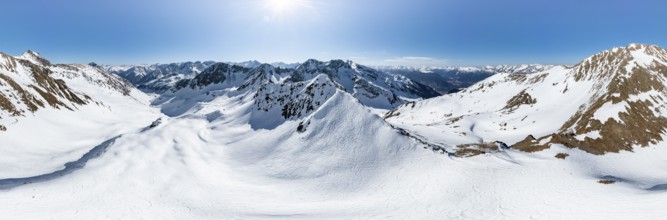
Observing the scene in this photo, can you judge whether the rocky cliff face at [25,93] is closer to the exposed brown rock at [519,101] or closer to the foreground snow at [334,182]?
the foreground snow at [334,182]

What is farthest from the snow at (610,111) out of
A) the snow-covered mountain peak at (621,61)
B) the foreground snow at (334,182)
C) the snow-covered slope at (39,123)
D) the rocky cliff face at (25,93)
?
the rocky cliff face at (25,93)

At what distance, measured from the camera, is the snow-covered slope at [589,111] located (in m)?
99.4

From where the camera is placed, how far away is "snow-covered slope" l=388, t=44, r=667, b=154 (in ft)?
326

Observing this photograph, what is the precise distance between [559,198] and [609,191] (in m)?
7.97

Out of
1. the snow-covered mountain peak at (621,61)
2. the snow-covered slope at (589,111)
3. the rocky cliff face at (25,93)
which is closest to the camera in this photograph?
the snow-covered slope at (589,111)

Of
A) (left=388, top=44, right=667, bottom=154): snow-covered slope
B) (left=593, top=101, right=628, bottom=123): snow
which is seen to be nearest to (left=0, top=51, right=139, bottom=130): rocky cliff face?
(left=388, top=44, right=667, bottom=154): snow-covered slope

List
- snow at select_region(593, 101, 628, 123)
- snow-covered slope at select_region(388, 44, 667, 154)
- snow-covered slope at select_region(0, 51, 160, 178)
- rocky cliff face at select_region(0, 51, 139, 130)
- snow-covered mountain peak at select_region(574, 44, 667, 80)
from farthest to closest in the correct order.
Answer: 1. snow-covered mountain peak at select_region(574, 44, 667, 80)
2. snow at select_region(593, 101, 628, 123)
3. rocky cliff face at select_region(0, 51, 139, 130)
4. snow-covered slope at select_region(388, 44, 667, 154)
5. snow-covered slope at select_region(0, 51, 160, 178)

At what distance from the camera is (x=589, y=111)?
120 m

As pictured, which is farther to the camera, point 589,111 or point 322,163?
point 589,111

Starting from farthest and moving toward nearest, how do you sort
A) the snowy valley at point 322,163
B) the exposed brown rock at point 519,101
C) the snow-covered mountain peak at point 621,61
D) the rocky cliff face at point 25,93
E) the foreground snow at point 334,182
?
1. the exposed brown rock at point 519,101
2. the snow-covered mountain peak at point 621,61
3. the rocky cliff face at point 25,93
4. the snowy valley at point 322,163
5. the foreground snow at point 334,182

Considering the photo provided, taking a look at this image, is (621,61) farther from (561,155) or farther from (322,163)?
(322,163)

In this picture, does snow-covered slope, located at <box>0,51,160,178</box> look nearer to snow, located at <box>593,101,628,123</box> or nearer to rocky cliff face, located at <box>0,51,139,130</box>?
rocky cliff face, located at <box>0,51,139,130</box>

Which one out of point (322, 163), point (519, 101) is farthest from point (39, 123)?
point (519, 101)

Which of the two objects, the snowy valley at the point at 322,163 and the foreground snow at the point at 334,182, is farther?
the snowy valley at the point at 322,163
